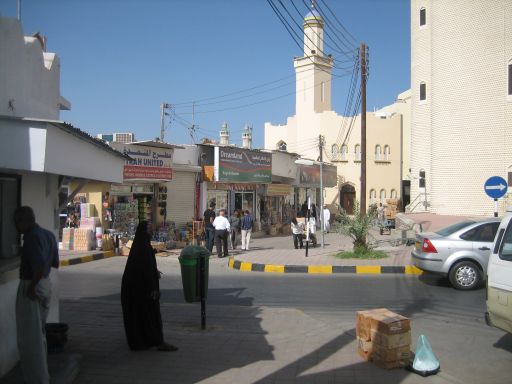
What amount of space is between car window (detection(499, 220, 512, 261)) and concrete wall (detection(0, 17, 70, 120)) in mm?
5719

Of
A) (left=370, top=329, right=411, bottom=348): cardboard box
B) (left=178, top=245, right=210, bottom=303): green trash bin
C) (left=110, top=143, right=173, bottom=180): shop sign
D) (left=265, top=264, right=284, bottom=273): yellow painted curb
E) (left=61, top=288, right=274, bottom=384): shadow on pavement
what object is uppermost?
(left=110, top=143, right=173, bottom=180): shop sign

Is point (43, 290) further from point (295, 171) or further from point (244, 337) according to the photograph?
point (295, 171)

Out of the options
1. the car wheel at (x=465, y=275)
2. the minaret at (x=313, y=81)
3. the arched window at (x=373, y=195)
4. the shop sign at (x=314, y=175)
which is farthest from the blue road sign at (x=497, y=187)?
the minaret at (x=313, y=81)

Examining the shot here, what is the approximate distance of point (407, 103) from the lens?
45531mm

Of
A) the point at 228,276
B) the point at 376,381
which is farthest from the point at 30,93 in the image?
the point at 228,276

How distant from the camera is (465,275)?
1080 centimetres

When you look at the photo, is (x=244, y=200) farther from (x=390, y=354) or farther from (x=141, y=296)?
(x=390, y=354)

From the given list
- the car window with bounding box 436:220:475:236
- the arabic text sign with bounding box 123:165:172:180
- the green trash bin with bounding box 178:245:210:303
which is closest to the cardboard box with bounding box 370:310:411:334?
the green trash bin with bounding box 178:245:210:303

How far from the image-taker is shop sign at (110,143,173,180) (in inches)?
742

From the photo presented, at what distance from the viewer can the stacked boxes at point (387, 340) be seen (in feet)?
18.1

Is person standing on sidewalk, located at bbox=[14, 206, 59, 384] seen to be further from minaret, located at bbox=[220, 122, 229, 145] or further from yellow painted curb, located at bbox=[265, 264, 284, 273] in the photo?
minaret, located at bbox=[220, 122, 229, 145]

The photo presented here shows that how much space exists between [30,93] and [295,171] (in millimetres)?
25676

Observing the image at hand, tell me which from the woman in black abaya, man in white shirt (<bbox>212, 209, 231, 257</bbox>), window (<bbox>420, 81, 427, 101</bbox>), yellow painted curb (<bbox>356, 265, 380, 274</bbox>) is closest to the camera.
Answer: the woman in black abaya

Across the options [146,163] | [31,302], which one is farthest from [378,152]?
[31,302]
